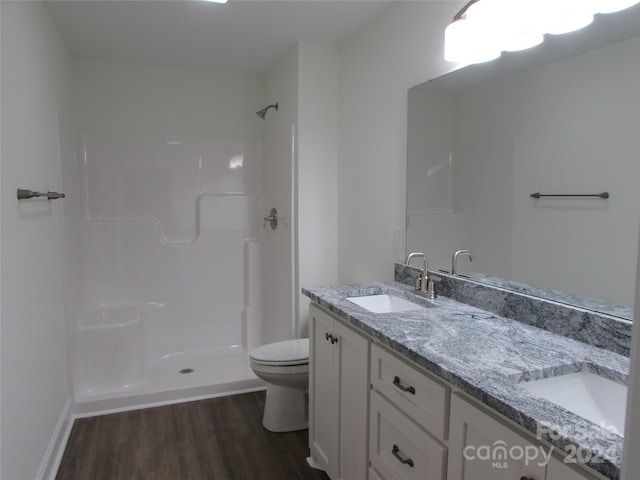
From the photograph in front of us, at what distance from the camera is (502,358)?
1200 mm

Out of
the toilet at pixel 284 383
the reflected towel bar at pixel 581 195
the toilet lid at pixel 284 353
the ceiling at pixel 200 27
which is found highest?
the ceiling at pixel 200 27

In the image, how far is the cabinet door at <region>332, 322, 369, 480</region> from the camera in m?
1.62

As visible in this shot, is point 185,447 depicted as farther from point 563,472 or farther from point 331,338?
point 563,472

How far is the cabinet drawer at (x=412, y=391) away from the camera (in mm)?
1186

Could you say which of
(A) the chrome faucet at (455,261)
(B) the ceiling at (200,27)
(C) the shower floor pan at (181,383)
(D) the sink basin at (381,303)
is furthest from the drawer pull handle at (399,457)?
(B) the ceiling at (200,27)

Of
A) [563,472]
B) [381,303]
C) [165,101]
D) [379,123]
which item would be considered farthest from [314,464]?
[165,101]

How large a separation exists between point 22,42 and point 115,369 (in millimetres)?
2129

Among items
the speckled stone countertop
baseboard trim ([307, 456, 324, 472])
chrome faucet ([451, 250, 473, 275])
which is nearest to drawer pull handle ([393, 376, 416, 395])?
the speckled stone countertop

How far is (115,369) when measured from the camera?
3082 mm

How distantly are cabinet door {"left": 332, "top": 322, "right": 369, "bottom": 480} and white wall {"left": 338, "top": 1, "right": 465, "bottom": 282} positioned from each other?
0.75 metres

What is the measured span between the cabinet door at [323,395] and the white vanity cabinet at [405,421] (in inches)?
13.5

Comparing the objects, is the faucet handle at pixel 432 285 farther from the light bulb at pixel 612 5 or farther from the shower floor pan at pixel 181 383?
the shower floor pan at pixel 181 383

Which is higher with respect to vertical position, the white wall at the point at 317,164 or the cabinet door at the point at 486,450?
the white wall at the point at 317,164

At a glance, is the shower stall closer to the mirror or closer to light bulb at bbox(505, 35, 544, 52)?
the mirror
